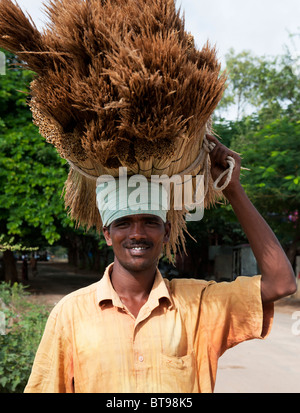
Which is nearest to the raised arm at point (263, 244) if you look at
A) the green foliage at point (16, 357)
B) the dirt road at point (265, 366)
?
the green foliage at point (16, 357)

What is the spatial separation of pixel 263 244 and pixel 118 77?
29.8 inches

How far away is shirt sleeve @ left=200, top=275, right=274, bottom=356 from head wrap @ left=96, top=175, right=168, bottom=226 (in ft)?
1.17

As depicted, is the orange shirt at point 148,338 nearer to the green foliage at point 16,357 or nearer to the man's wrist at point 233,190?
the man's wrist at point 233,190

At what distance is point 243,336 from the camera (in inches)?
64.8

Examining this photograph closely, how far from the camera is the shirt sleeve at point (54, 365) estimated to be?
161 centimetres

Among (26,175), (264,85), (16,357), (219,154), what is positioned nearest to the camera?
(219,154)

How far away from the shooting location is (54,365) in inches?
63.2

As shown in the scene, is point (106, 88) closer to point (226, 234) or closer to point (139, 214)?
point (139, 214)

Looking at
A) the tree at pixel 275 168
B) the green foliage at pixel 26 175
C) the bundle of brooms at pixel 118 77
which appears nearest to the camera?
the bundle of brooms at pixel 118 77

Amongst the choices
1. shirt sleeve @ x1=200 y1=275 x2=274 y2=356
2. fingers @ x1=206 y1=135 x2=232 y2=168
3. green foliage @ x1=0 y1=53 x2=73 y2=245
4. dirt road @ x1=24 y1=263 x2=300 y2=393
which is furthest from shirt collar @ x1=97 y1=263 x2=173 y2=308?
green foliage @ x1=0 y1=53 x2=73 y2=245

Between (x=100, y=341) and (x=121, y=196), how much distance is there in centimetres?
51

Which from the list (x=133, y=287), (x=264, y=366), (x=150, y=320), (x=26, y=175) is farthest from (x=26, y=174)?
(x=150, y=320)

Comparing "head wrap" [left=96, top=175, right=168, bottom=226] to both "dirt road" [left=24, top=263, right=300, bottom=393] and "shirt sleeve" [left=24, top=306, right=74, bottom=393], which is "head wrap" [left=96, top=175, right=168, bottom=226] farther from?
"dirt road" [left=24, top=263, right=300, bottom=393]

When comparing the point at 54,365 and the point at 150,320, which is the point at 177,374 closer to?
the point at 150,320
